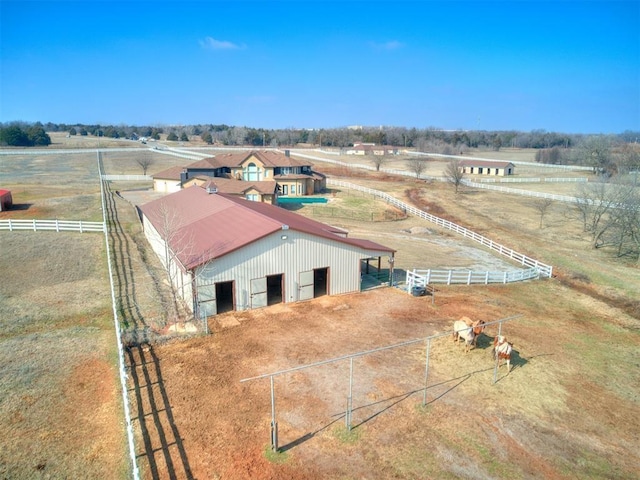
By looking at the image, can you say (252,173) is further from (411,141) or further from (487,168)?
(411,141)

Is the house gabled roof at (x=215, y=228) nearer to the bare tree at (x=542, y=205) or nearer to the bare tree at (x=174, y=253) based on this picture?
the bare tree at (x=174, y=253)

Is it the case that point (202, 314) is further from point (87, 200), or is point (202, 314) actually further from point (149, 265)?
point (87, 200)

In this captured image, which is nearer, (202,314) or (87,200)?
(202,314)

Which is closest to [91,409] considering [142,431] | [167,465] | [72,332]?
[142,431]

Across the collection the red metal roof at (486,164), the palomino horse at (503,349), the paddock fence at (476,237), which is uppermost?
the red metal roof at (486,164)

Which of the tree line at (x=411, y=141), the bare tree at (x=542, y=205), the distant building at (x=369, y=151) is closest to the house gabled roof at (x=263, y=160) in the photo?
the bare tree at (x=542, y=205)

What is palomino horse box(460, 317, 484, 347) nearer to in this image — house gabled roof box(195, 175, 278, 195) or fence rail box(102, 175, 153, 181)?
house gabled roof box(195, 175, 278, 195)
